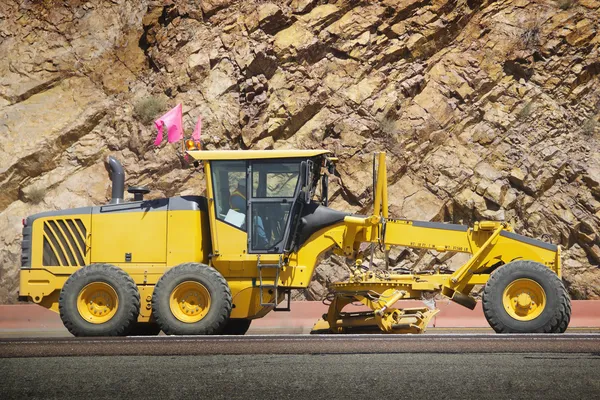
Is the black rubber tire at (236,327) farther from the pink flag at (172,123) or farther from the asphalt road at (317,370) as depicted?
the asphalt road at (317,370)

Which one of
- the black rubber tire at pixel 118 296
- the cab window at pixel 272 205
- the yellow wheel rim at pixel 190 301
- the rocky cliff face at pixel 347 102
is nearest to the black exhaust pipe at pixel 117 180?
the black rubber tire at pixel 118 296

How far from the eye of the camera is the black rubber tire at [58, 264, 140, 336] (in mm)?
11422

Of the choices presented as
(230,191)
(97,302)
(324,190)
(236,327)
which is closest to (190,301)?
(97,302)

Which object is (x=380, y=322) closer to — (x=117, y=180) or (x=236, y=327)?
(x=236, y=327)

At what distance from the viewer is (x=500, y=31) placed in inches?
915

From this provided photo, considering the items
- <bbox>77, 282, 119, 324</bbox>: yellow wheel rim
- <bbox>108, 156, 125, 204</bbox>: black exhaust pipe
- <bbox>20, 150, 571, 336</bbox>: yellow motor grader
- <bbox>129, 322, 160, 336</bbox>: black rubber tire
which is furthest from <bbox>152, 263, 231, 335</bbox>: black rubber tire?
<bbox>108, 156, 125, 204</bbox>: black exhaust pipe

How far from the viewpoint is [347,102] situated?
21953 millimetres

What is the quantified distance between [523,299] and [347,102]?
38.6 ft

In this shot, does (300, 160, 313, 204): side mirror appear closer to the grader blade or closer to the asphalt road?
the grader blade

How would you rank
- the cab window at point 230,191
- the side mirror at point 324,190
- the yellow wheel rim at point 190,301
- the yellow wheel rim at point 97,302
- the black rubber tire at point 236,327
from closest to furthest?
the yellow wheel rim at point 190,301 → the yellow wheel rim at point 97,302 → the cab window at point 230,191 → the side mirror at point 324,190 → the black rubber tire at point 236,327

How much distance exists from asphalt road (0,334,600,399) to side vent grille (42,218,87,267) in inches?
165

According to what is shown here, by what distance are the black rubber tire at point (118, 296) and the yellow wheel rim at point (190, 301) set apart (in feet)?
1.84

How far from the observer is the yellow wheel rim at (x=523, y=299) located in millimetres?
10977

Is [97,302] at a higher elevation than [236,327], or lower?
higher
